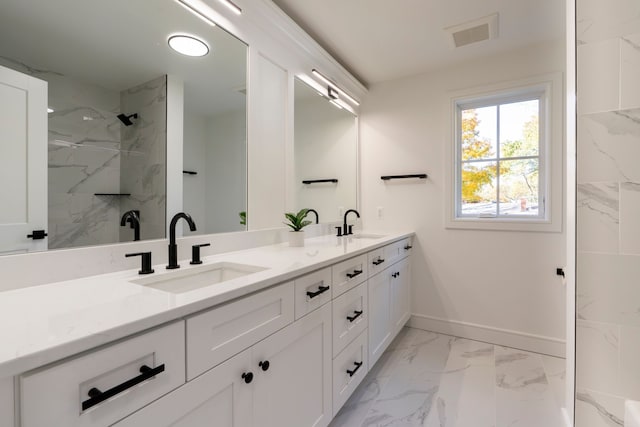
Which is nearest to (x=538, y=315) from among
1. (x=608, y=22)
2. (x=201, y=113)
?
(x=608, y=22)

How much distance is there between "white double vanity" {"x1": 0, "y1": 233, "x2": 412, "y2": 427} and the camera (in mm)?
558

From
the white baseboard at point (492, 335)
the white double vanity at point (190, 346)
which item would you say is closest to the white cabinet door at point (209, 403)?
the white double vanity at point (190, 346)

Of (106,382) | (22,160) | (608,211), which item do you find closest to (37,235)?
(22,160)

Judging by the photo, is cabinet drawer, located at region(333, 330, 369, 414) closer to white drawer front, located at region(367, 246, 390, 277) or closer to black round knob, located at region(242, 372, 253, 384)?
white drawer front, located at region(367, 246, 390, 277)

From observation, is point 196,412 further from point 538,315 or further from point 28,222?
point 538,315

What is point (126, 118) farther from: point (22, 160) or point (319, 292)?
point (319, 292)

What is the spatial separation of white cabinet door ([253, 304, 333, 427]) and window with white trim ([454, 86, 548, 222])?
192cm

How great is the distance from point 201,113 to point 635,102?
5.76ft

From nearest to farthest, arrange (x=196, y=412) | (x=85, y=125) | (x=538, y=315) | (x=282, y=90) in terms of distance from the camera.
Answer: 1. (x=196, y=412)
2. (x=85, y=125)
3. (x=282, y=90)
4. (x=538, y=315)

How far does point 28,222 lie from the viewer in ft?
3.22

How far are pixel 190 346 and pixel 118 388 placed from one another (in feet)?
0.57

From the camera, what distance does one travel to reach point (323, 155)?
2652mm

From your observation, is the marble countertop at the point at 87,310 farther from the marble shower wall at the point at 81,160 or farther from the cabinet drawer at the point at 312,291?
the marble shower wall at the point at 81,160

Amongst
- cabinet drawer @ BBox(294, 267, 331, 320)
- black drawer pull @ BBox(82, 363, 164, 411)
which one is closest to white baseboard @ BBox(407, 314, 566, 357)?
cabinet drawer @ BBox(294, 267, 331, 320)
